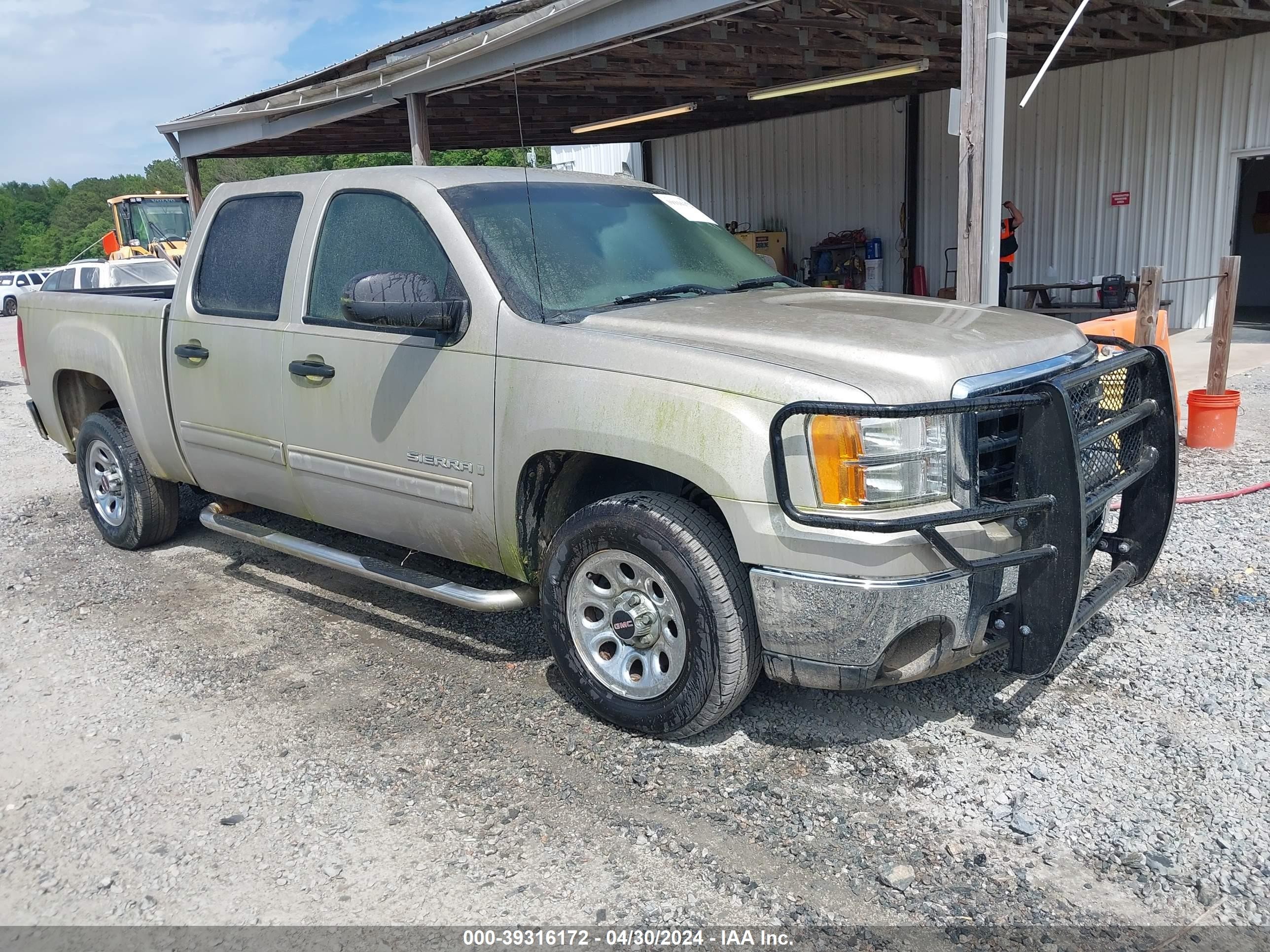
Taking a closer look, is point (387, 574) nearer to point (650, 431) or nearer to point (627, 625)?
point (627, 625)

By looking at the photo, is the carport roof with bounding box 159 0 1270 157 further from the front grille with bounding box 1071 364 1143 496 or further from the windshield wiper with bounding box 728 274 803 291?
the front grille with bounding box 1071 364 1143 496

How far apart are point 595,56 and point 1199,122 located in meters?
8.40

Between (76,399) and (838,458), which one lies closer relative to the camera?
(838,458)

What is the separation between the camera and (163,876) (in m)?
2.93

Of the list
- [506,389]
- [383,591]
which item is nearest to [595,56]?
[383,591]

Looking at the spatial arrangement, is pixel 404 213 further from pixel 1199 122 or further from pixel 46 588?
pixel 1199 122

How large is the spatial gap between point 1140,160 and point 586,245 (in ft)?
43.3

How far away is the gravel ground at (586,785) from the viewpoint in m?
2.77

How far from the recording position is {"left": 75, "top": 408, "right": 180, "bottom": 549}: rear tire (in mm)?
5812

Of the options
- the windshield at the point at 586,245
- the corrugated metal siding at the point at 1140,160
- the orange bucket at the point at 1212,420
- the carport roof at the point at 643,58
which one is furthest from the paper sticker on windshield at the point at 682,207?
the corrugated metal siding at the point at 1140,160

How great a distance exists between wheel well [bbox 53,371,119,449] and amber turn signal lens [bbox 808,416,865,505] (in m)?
4.82

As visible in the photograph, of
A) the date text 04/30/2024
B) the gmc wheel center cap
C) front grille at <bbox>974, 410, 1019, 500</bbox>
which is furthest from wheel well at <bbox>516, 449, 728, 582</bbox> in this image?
the date text 04/30/2024

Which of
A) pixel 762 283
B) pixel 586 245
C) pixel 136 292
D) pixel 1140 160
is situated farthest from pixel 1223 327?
pixel 1140 160

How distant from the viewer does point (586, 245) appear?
13.7 ft
